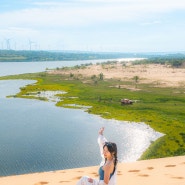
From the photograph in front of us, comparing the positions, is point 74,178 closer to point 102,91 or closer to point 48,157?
point 48,157

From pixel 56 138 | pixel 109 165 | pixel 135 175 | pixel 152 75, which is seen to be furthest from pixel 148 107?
pixel 152 75

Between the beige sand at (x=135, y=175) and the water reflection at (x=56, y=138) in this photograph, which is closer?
the beige sand at (x=135, y=175)

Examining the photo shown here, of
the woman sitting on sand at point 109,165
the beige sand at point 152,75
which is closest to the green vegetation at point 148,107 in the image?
the beige sand at point 152,75

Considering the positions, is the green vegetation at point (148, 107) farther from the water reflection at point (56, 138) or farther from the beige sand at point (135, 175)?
the beige sand at point (135, 175)

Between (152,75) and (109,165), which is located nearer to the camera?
(109,165)

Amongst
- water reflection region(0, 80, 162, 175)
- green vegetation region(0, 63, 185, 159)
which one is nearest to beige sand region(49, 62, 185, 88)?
green vegetation region(0, 63, 185, 159)

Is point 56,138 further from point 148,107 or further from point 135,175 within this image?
point 135,175
